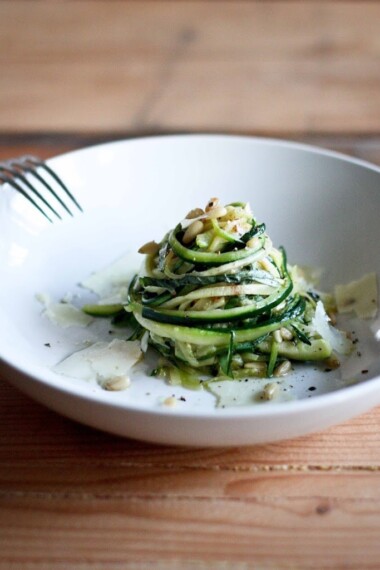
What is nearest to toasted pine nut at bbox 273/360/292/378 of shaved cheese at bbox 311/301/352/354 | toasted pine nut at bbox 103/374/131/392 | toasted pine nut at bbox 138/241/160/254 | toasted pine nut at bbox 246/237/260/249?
shaved cheese at bbox 311/301/352/354

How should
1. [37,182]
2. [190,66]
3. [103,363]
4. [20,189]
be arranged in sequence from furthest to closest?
[190,66] → [37,182] → [20,189] → [103,363]

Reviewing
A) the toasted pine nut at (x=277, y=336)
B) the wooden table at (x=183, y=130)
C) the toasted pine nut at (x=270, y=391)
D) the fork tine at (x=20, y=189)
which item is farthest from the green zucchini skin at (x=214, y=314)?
the fork tine at (x=20, y=189)

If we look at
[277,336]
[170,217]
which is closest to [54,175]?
[170,217]

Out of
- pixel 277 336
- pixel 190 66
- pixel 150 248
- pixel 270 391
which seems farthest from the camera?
pixel 190 66

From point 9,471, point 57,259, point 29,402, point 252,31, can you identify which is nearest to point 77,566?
point 9,471

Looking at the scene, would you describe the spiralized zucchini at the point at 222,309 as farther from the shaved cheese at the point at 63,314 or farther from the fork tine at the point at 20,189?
the fork tine at the point at 20,189

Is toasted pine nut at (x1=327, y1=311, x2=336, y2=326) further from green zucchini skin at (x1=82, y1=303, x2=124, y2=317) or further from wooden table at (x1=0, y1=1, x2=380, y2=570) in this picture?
green zucchini skin at (x1=82, y1=303, x2=124, y2=317)

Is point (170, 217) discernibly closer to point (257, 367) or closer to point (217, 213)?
point (217, 213)
